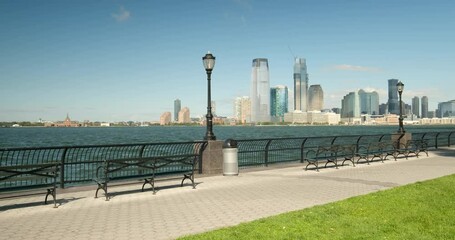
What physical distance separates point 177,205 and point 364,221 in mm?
3977

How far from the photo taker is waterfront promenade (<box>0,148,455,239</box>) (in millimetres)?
6977

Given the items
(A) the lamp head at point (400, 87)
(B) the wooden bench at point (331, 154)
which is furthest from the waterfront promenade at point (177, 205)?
(A) the lamp head at point (400, 87)

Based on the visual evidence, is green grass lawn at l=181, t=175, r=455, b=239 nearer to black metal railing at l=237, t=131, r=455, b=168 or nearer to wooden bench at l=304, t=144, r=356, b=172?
wooden bench at l=304, t=144, r=356, b=172

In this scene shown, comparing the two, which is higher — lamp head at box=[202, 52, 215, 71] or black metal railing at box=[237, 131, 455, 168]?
lamp head at box=[202, 52, 215, 71]

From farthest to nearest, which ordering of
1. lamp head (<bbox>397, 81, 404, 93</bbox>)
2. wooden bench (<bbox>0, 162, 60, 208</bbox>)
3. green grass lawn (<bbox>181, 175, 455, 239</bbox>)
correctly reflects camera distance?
lamp head (<bbox>397, 81, 404, 93</bbox>) < wooden bench (<bbox>0, 162, 60, 208</bbox>) < green grass lawn (<bbox>181, 175, 455, 239</bbox>)

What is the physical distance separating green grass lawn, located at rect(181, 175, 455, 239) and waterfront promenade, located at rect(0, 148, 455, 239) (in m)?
0.63

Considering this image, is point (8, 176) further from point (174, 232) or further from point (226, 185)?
point (226, 185)

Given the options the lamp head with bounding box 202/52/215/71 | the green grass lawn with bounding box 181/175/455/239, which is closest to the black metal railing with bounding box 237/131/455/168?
the lamp head with bounding box 202/52/215/71

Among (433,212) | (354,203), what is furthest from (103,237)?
(433,212)

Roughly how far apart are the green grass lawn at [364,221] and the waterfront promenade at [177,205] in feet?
2.06

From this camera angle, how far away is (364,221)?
23.8 ft

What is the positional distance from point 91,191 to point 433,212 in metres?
8.27

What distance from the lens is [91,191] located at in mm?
11172

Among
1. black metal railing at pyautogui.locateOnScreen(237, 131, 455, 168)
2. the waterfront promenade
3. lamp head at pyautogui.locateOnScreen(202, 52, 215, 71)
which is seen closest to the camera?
the waterfront promenade
